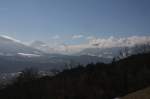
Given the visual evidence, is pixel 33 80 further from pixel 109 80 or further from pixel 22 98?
pixel 109 80

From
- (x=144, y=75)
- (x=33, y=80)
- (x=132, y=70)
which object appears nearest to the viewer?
(x=144, y=75)

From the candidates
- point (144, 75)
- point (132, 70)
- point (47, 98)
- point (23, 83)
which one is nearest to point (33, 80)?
point (23, 83)

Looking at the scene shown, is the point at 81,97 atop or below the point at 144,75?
below

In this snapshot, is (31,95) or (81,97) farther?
(31,95)

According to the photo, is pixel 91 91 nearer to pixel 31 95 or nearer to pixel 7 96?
pixel 31 95

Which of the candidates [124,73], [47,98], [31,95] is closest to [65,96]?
[47,98]

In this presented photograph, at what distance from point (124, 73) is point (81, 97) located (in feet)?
50.9

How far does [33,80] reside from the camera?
271ft

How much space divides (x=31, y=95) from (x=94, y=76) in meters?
21.1

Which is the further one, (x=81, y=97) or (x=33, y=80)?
(x=33, y=80)

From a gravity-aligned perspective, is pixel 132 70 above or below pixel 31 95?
above

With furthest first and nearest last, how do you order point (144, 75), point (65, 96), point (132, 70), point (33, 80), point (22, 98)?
1. point (33, 80)
2. point (132, 70)
3. point (22, 98)
4. point (65, 96)
5. point (144, 75)

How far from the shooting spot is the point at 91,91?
65250mm

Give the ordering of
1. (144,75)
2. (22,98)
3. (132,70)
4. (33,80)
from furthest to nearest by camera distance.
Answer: (33,80) < (132,70) < (22,98) < (144,75)
